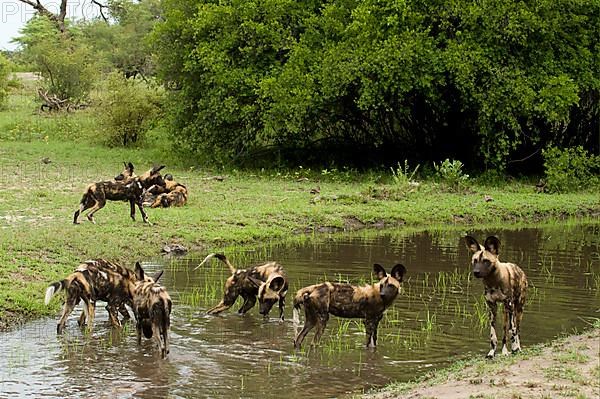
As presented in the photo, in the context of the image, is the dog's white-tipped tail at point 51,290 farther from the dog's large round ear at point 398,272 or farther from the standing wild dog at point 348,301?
the dog's large round ear at point 398,272

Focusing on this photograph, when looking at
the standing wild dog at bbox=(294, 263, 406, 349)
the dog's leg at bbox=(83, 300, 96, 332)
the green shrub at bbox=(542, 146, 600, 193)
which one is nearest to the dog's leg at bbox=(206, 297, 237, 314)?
the dog's leg at bbox=(83, 300, 96, 332)

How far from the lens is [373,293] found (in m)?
9.19

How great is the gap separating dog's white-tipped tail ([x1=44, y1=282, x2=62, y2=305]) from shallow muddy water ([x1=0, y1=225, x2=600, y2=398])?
423mm

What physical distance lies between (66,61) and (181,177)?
14.1 meters

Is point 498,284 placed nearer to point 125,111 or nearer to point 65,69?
point 125,111

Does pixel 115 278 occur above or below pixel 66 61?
below

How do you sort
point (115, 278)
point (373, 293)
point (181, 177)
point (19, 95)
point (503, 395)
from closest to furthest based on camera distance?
point (503, 395), point (373, 293), point (115, 278), point (181, 177), point (19, 95)

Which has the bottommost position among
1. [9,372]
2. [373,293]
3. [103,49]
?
[9,372]


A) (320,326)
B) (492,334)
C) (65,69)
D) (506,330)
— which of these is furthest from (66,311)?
(65,69)

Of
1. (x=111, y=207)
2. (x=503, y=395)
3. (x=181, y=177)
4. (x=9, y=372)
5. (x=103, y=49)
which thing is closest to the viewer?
(x=503, y=395)

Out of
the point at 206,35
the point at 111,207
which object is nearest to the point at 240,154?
the point at 206,35

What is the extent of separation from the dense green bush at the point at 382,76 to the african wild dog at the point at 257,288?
12.3 meters

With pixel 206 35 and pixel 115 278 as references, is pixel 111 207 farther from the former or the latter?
pixel 206 35

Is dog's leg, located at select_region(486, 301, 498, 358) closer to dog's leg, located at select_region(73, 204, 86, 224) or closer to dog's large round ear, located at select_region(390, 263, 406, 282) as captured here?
dog's large round ear, located at select_region(390, 263, 406, 282)
